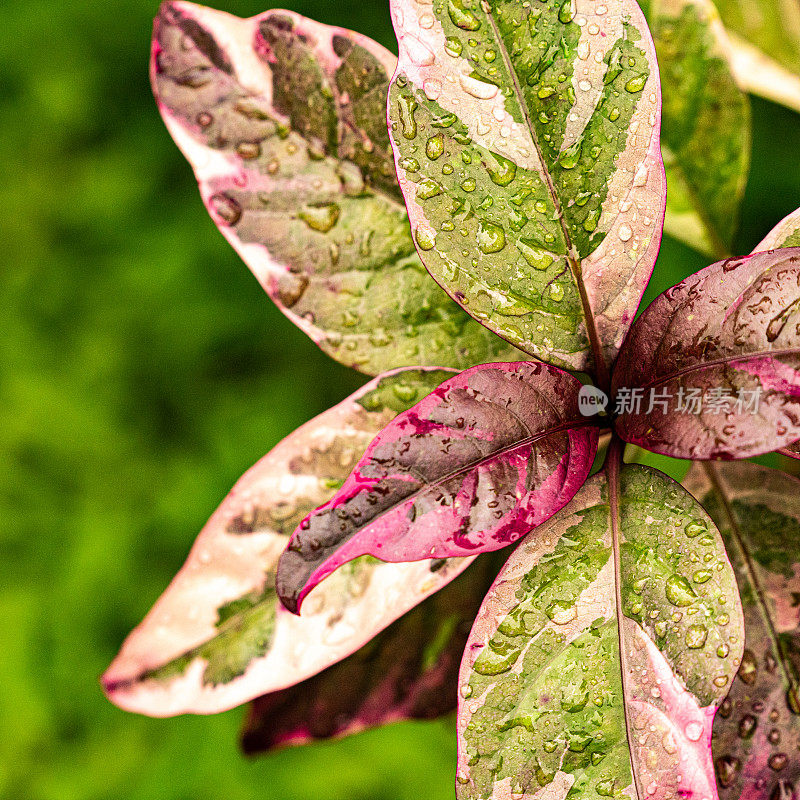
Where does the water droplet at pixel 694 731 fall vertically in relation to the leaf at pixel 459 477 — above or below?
below

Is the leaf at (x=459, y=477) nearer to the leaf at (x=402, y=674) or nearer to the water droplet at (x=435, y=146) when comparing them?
the water droplet at (x=435, y=146)

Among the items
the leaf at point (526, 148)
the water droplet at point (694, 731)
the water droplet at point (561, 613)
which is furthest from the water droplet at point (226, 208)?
the water droplet at point (694, 731)

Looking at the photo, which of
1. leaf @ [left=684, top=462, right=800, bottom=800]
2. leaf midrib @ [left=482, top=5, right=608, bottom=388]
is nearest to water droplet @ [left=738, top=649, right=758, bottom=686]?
leaf @ [left=684, top=462, right=800, bottom=800]

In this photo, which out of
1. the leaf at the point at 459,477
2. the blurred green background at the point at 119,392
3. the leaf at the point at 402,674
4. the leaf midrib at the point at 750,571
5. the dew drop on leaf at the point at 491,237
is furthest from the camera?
the blurred green background at the point at 119,392

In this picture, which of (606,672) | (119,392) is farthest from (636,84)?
(119,392)

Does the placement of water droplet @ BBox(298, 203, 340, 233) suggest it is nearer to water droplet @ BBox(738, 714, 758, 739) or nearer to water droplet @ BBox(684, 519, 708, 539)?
water droplet @ BBox(684, 519, 708, 539)

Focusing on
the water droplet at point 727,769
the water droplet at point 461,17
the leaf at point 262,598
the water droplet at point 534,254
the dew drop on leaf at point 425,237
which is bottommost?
the water droplet at point 727,769

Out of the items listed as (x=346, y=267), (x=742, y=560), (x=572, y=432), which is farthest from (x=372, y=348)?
(x=742, y=560)

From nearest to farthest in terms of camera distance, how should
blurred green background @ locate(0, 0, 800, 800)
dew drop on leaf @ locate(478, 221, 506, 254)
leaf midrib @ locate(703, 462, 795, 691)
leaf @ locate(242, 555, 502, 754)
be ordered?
dew drop on leaf @ locate(478, 221, 506, 254) → leaf midrib @ locate(703, 462, 795, 691) → leaf @ locate(242, 555, 502, 754) → blurred green background @ locate(0, 0, 800, 800)
